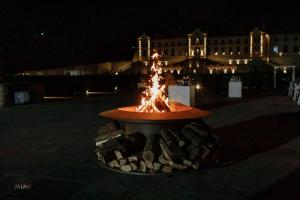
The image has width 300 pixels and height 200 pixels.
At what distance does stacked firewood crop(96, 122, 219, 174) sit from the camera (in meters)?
5.59

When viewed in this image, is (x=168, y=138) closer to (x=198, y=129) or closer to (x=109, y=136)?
(x=198, y=129)

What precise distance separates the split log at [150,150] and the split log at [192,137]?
495mm

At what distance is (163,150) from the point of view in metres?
5.59

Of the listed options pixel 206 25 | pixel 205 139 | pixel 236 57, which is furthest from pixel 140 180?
pixel 206 25

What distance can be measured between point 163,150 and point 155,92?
1.55 meters

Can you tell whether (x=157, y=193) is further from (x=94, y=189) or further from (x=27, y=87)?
(x=27, y=87)

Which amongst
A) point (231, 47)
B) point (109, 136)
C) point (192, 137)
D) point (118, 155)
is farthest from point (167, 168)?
point (231, 47)

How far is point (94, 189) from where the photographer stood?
4871 millimetres

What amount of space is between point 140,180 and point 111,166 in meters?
0.79

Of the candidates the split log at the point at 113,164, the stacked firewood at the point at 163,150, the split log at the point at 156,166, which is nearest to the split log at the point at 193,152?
the stacked firewood at the point at 163,150

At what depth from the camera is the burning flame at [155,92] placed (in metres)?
6.79

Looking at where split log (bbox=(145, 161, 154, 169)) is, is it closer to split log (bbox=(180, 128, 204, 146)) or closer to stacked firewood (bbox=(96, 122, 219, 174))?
stacked firewood (bbox=(96, 122, 219, 174))

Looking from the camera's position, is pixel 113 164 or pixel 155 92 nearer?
pixel 113 164

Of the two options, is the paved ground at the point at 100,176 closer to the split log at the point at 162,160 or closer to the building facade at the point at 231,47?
the split log at the point at 162,160
